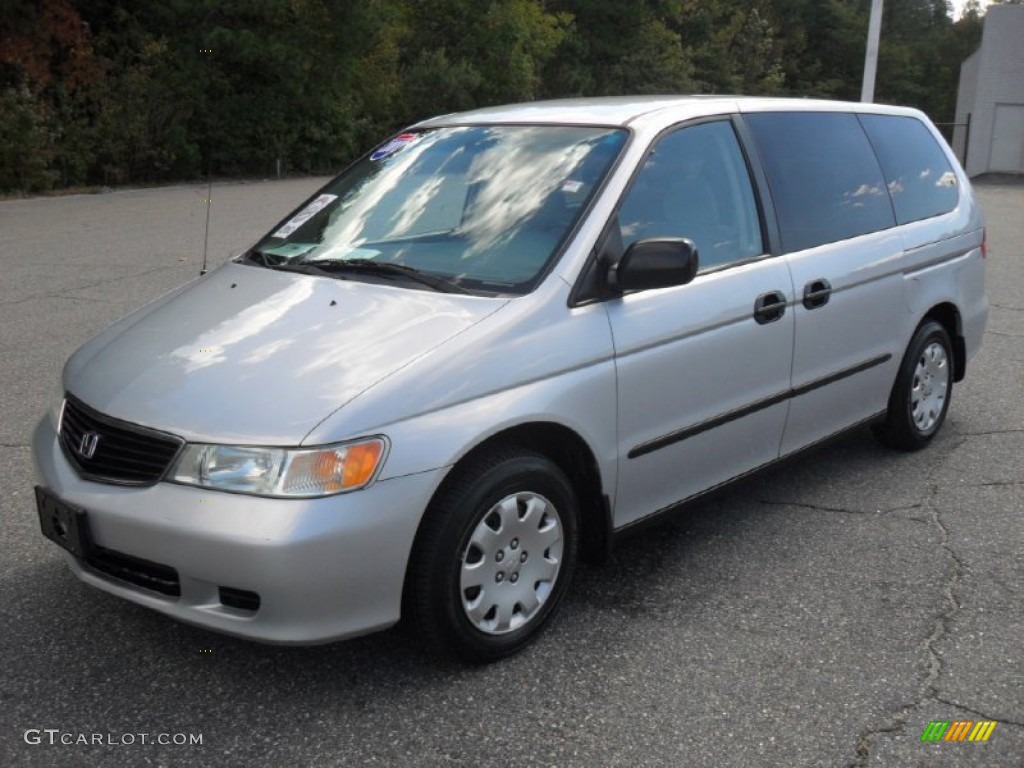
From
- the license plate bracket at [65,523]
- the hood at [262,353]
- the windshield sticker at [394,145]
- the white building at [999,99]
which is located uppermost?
the windshield sticker at [394,145]

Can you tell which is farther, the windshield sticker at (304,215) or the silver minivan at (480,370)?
the windshield sticker at (304,215)

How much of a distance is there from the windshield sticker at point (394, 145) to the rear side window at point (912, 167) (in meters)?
2.15

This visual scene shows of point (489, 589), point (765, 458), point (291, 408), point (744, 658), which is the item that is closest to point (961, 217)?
point (765, 458)

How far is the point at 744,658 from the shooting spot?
3.40 meters

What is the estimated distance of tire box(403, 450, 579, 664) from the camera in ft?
10.1

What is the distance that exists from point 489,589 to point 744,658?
84cm

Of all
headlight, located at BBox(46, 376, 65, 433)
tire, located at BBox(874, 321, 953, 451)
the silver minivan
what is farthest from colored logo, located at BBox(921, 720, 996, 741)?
headlight, located at BBox(46, 376, 65, 433)

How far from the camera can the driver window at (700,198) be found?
12.6 feet

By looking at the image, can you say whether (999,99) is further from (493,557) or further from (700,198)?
(493,557)

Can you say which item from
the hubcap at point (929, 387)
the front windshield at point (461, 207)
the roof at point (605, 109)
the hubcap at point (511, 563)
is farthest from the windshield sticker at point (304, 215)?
the hubcap at point (929, 387)

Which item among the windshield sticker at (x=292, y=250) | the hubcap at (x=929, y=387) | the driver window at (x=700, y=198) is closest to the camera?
the driver window at (x=700, y=198)

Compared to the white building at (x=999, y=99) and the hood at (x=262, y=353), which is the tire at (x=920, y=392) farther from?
the white building at (x=999, y=99)

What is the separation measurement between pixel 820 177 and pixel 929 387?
55.0 inches

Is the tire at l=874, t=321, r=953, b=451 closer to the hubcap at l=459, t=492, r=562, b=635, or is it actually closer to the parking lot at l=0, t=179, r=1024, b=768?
the parking lot at l=0, t=179, r=1024, b=768
